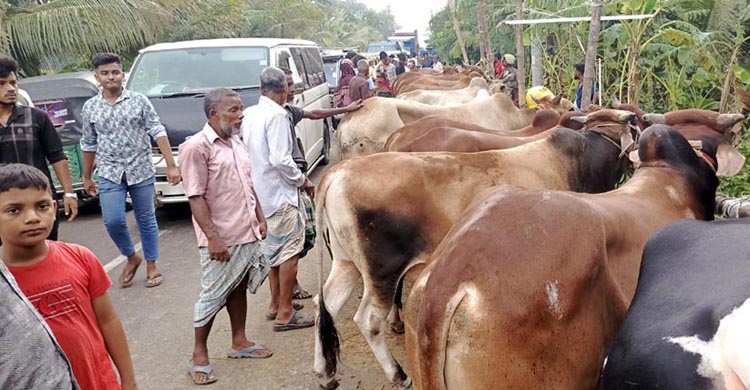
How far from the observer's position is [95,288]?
2355 mm

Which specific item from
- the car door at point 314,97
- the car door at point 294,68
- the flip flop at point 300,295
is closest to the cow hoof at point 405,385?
the flip flop at point 300,295

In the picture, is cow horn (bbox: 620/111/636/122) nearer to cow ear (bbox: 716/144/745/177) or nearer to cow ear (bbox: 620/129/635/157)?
cow ear (bbox: 620/129/635/157)

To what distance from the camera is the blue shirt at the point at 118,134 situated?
208 inches

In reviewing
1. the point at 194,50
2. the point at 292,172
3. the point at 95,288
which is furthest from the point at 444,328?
the point at 194,50

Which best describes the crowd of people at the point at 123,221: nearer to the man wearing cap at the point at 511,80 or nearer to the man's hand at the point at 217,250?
the man's hand at the point at 217,250

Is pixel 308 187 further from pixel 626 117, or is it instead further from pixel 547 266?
pixel 547 266

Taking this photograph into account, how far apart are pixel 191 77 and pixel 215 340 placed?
417 centimetres

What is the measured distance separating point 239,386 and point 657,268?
107 inches

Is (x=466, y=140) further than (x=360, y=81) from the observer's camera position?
No

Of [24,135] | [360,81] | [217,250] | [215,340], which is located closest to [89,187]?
[24,135]

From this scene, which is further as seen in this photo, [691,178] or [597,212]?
[691,178]

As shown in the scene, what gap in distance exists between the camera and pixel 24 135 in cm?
428

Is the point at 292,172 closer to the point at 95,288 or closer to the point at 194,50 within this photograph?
the point at 95,288

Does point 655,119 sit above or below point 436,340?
above
